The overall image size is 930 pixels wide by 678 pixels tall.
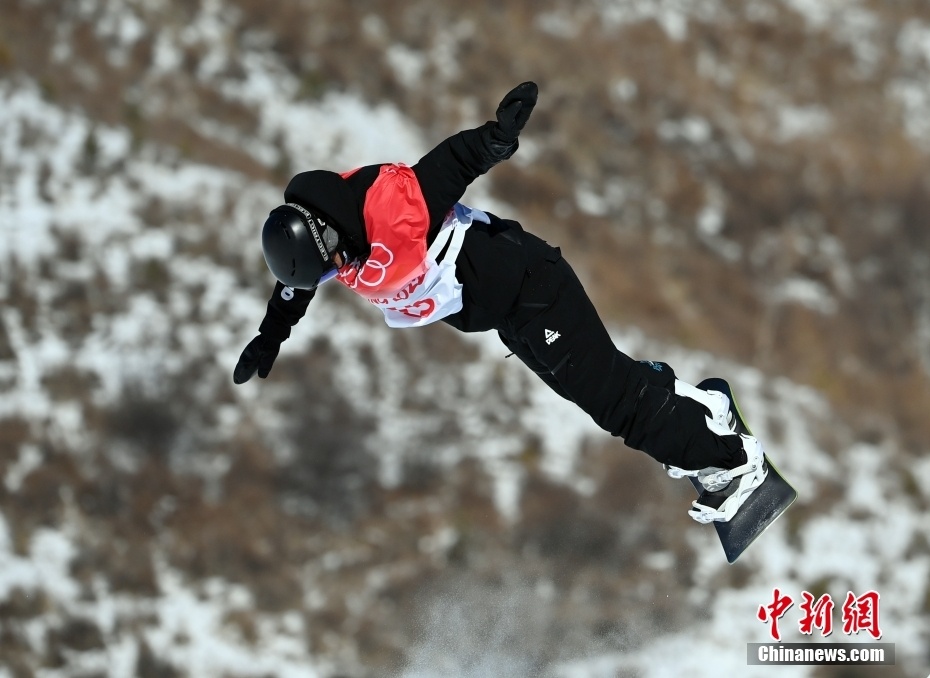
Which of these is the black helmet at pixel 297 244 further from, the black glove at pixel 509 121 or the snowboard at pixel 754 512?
the snowboard at pixel 754 512

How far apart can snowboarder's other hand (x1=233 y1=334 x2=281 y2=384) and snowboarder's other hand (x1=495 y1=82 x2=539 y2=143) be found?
1802 millimetres

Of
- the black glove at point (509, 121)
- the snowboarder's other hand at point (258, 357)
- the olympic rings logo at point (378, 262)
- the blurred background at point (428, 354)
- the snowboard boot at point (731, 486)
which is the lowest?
the snowboard boot at point (731, 486)

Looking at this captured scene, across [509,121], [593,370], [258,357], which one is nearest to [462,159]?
[509,121]

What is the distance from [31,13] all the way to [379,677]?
894 cm

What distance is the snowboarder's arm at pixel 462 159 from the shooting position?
13.1 ft

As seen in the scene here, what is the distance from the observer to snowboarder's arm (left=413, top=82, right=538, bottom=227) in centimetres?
401

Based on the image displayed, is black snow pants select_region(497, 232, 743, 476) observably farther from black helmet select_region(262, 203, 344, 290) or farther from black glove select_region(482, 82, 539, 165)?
black helmet select_region(262, 203, 344, 290)

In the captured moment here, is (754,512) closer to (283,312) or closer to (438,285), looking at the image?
(438,285)

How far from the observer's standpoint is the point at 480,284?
4496mm

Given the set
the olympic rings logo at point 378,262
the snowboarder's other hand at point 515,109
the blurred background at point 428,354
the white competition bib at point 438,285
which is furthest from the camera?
the blurred background at point 428,354

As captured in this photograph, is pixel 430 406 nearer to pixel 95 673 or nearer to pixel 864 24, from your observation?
pixel 95 673

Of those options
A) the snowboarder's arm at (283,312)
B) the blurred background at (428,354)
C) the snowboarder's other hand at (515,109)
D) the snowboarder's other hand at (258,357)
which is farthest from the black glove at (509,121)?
the blurred background at (428,354)

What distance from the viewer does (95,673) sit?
794 centimetres

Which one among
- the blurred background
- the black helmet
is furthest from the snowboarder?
the blurred background
